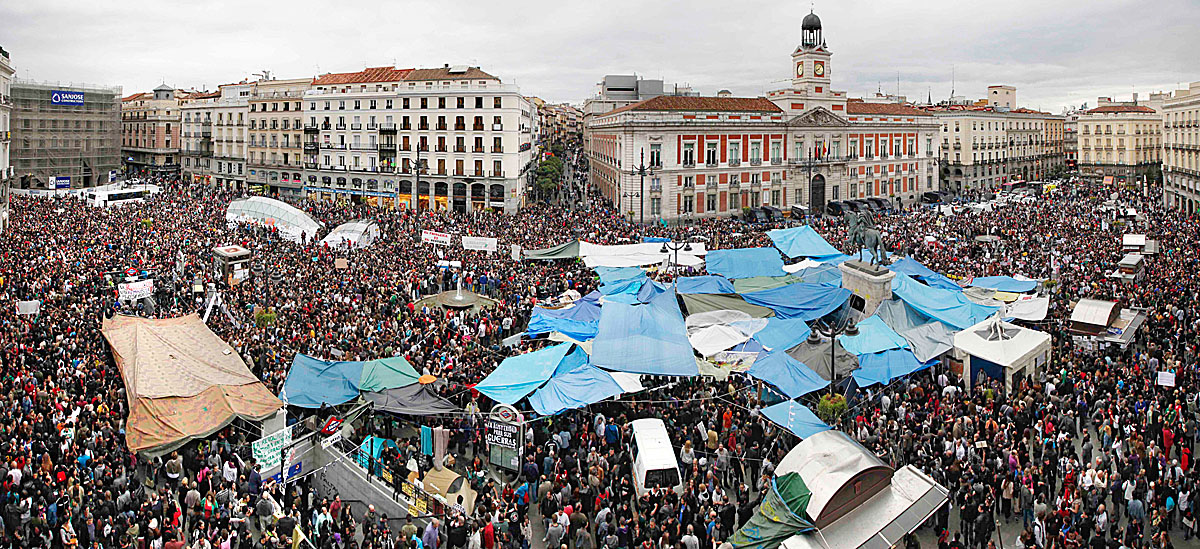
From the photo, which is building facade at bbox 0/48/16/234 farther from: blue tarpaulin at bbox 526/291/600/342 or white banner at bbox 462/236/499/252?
blue tarpaulin at bbox 526/291/600/342

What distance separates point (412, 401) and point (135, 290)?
12.7 meters

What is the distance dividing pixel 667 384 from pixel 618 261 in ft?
39.9

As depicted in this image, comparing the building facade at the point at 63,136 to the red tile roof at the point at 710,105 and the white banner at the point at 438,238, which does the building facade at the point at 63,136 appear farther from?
the red tile roof at the point at 710,105

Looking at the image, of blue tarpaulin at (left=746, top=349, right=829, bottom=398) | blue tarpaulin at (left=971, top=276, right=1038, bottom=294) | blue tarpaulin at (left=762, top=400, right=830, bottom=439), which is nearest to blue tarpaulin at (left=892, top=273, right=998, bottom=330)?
blue tarpaulin at (left=971, top=276, right=1038, bottom=294)

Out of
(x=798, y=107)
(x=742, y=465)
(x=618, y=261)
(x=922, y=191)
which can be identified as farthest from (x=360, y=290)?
(x=922, y=191)

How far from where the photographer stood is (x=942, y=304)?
24219 millimetres

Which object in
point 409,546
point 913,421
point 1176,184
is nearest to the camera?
point 409,546

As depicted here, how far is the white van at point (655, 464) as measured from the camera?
1472 centimetres

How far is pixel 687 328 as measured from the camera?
2358 cm

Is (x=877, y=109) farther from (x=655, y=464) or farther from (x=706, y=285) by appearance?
(x=655, y=464)

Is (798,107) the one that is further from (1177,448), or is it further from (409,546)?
(409,546)

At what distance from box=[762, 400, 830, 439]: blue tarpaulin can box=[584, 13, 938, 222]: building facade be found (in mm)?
33977

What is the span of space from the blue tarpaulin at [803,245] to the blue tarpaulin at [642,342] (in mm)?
11055

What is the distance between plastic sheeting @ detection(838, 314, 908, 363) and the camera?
20250 mm
